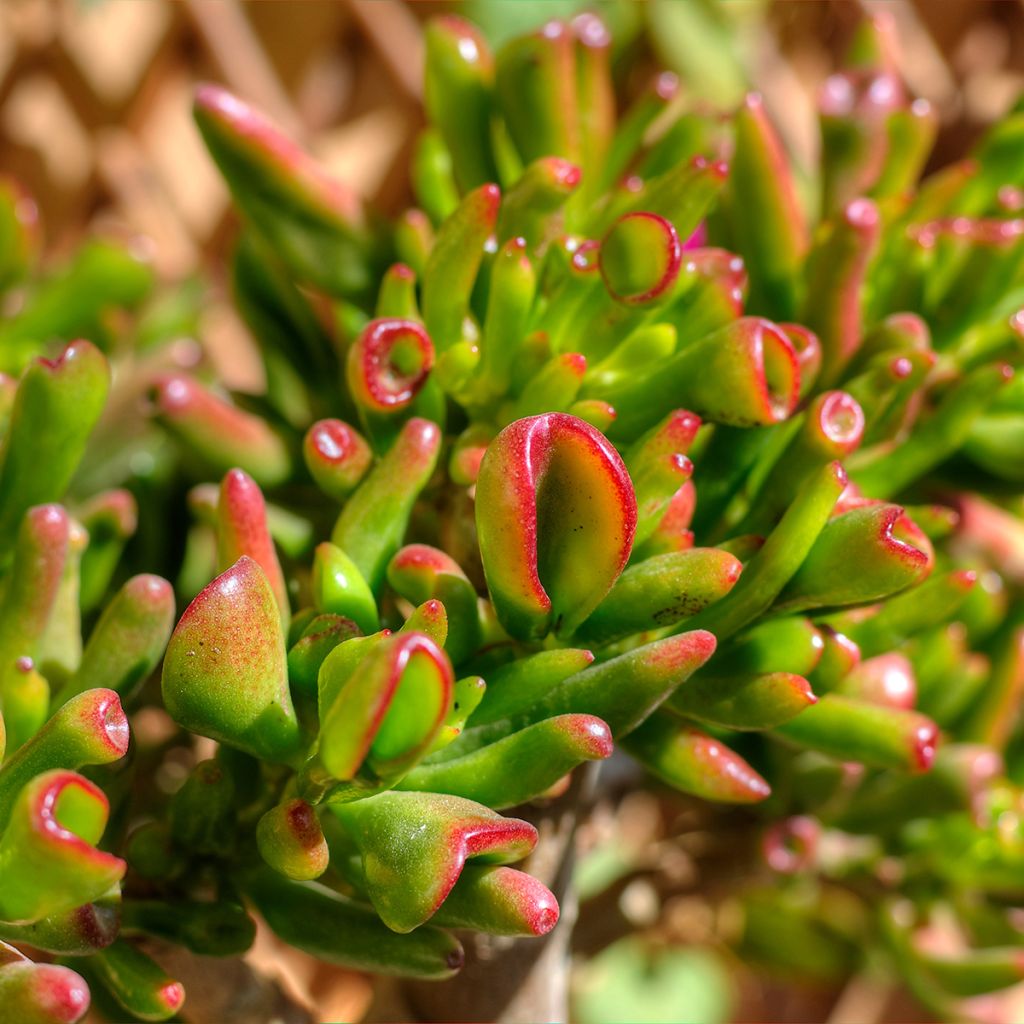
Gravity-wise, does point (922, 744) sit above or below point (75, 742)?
below

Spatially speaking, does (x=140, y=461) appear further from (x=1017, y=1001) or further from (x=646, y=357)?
(x=1017, y=1001)

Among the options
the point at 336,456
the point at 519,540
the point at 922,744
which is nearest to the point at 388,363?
the point at 336,456

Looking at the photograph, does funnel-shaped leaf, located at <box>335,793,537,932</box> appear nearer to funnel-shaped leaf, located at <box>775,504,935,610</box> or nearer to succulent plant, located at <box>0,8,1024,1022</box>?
succulent plant, located at <box>0,8,1024,1022</box>

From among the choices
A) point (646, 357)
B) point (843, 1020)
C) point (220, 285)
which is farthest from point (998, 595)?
point (220, 285)

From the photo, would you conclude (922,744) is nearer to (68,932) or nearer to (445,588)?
(445,588)

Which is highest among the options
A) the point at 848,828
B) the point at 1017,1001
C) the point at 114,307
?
the point at 114,307

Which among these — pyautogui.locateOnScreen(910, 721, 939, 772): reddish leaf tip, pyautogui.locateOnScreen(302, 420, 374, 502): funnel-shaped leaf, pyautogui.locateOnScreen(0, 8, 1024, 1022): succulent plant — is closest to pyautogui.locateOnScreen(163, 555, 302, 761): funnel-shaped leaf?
pyautogui.locateOnScreen(0, 8, 1024, 1022): succulent plant

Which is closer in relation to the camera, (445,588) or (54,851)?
(54,851)
